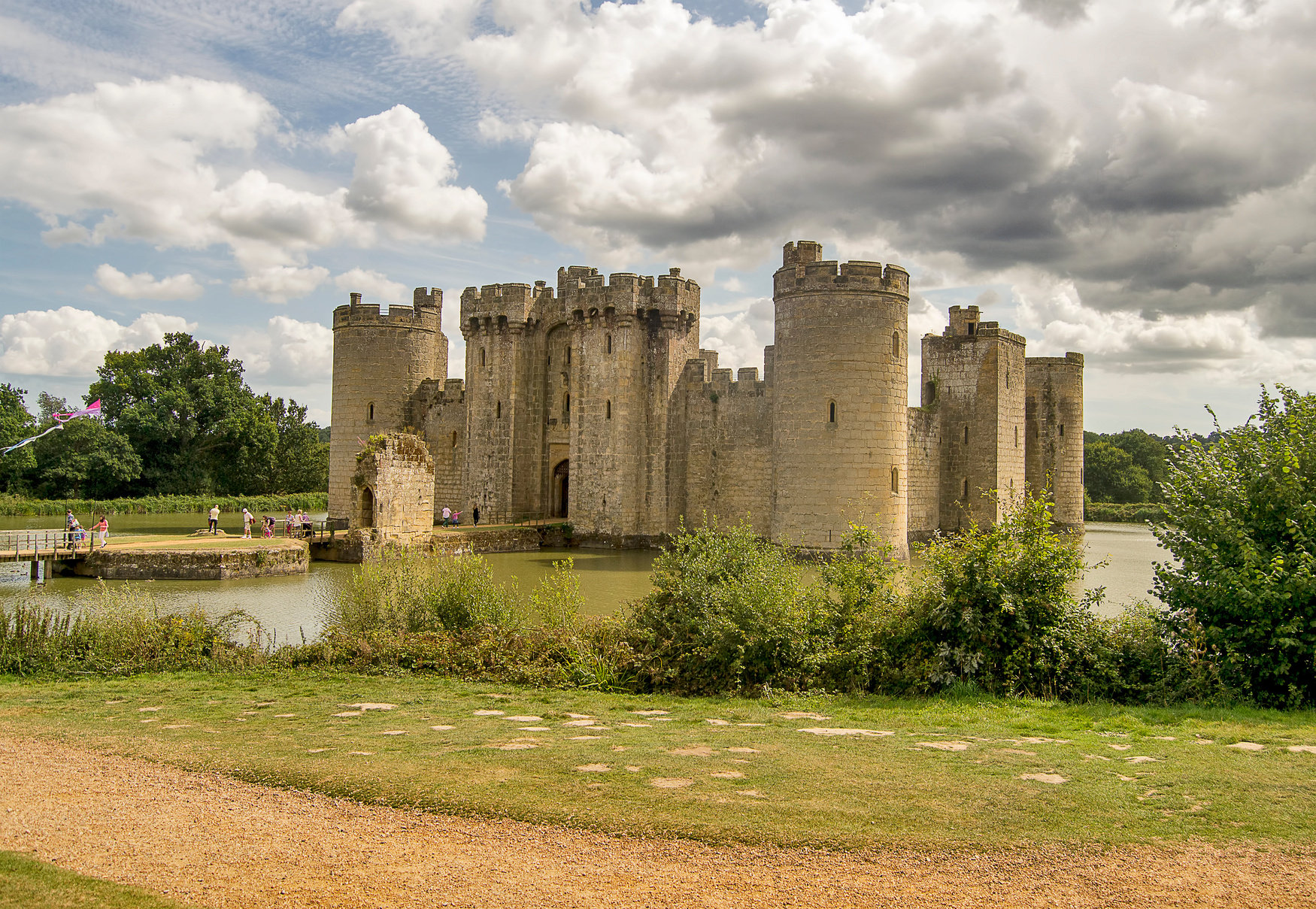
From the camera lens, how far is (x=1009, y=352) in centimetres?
3181

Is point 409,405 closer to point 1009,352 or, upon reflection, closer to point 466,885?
→ point 1009,352

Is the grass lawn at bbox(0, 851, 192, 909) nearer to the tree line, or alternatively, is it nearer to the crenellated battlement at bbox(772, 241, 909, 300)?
the crenellated battlement at bbox(772, 241, 909, 300)

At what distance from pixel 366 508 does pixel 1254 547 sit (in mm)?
23734

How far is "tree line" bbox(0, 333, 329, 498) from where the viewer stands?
54969mm

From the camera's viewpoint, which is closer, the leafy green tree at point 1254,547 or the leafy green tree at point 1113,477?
the leafy green tree at point 1254,547

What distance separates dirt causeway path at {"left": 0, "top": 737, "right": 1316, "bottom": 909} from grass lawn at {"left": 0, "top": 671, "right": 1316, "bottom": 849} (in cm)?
27

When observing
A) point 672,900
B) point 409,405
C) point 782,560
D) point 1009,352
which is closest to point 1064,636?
point 782,560

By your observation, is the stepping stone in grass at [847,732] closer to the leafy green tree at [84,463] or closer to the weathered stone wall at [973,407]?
the weathered stone wall at [973,407]

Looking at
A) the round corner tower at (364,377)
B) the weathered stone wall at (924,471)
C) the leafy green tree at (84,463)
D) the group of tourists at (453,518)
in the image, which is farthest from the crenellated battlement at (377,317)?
the leafy green tree at (84,463)

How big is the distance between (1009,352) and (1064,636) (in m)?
23.1

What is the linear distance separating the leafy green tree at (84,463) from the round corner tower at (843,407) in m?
46.0

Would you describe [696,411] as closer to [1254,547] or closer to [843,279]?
[843,279]

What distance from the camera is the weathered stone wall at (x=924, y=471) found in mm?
31094

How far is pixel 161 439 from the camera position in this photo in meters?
58.3
